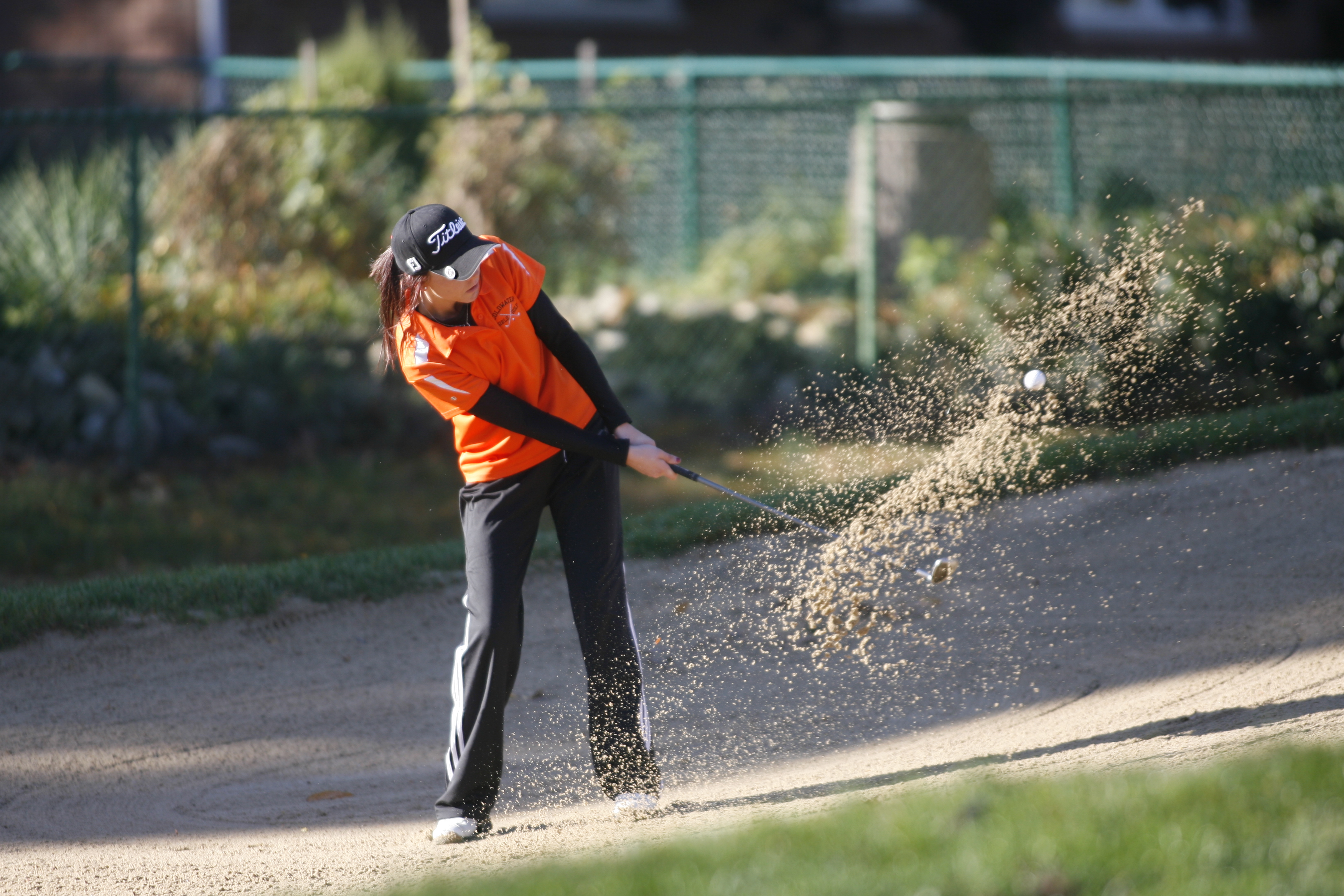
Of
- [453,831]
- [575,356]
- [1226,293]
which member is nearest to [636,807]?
[453,831]

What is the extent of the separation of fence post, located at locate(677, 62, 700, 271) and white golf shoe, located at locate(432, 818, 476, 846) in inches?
305

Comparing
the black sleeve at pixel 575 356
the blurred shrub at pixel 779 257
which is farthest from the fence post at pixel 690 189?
the black sleeve at pixel 575 356

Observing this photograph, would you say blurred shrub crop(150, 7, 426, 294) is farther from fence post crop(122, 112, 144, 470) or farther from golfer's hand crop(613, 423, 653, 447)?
golfer's hand crop(613, 423, 653, 447)

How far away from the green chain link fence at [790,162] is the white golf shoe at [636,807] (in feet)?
16.6

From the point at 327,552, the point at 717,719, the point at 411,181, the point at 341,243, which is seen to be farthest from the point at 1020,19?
the point at 717,719

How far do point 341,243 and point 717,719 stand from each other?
6.31 metres

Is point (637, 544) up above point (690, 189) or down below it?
below

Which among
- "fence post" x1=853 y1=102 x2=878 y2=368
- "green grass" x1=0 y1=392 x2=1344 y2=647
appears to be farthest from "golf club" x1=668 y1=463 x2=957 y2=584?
"fence post" x1=853 y1=102 x2=878 y2=368

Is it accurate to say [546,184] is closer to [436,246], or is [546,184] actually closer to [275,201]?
[275,201]

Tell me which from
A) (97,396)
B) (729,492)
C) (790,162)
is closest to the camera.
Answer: (729,492)

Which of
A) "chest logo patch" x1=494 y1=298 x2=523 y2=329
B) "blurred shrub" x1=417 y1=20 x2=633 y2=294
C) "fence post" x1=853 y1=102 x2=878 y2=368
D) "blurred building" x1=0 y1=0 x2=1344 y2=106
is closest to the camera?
"chest logo patch" x1=494 y1=298 x2=523 y2=329

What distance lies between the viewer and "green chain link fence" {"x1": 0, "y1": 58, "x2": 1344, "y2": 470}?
8406mm

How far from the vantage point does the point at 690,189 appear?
37.5 ft

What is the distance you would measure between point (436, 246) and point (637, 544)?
3.06 metres
